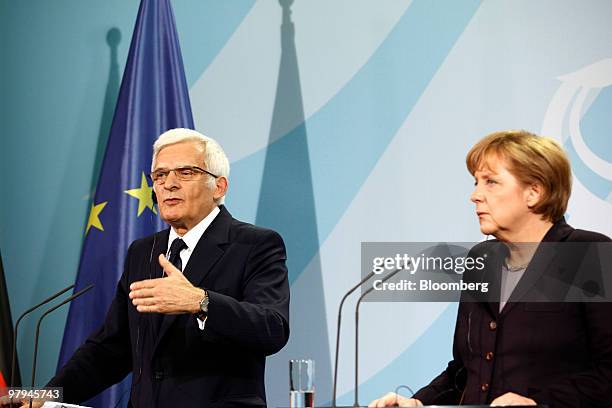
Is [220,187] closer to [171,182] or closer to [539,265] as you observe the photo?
[171,182]

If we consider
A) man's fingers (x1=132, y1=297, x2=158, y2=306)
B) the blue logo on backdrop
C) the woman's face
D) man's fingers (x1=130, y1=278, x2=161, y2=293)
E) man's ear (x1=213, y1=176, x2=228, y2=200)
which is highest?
the blue logo on backdrop

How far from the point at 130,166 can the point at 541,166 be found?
2.26 meters

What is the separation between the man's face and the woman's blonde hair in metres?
1.12

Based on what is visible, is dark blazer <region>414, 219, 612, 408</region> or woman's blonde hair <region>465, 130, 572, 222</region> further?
woman's blonde hair <region>465, 130, 572, 222</region>

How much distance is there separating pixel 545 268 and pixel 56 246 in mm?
2982

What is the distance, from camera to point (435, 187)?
4566mm

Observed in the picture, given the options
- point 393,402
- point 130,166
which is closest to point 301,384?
point 393,402

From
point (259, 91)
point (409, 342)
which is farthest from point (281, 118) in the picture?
point (409, 342)

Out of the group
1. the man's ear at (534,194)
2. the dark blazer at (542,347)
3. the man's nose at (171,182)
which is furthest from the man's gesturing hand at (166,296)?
the man's ear at (534,194)

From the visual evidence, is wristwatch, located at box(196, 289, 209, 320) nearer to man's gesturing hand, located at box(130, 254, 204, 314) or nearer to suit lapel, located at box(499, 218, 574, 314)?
man's gesturing hand, located at box(130, 254, 204, 314)

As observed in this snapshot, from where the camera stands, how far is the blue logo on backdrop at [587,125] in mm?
4480

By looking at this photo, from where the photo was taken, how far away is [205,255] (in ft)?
10.5

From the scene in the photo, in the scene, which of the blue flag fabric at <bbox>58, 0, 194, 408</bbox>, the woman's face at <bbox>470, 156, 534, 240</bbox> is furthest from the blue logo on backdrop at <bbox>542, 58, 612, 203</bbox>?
the woman's face at <bbox>470, 156, 534, 240</bbox>

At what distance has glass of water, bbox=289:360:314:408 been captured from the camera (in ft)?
8.23
